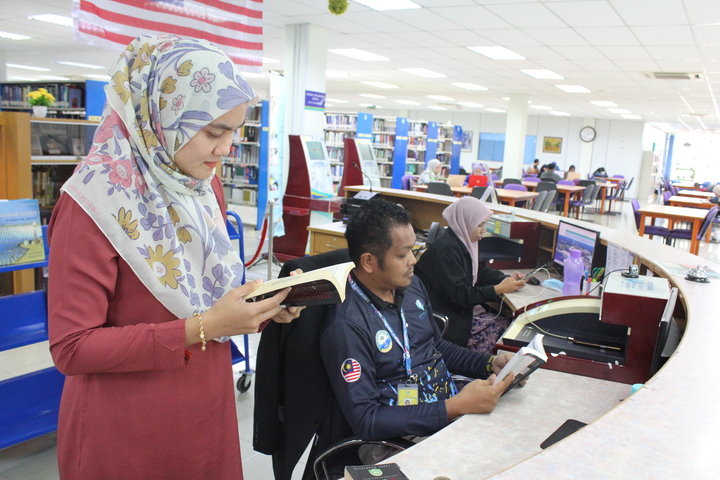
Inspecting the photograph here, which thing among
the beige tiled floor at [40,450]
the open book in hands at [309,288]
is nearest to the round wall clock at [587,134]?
the beige tiled floor at [40,450]

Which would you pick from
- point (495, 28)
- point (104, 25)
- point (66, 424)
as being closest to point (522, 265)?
point (104, 25)

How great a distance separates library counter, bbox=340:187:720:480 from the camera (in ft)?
2.87

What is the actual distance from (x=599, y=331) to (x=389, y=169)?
439 inches

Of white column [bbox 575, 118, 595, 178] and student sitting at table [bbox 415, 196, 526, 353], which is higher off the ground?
white column [bbox 575, 118, 595, 178]

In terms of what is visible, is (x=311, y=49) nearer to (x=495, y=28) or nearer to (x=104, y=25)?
(x=495, y=28)

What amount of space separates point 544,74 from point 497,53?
2230 millimetres

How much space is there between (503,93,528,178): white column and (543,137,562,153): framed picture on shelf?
8.32 m

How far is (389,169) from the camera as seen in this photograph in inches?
516

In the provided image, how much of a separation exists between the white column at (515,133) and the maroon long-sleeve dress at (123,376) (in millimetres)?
13766

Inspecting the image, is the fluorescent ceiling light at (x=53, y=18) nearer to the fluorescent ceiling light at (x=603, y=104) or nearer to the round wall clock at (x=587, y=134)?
the fluorescent ceiling light at (x=603, y=104)

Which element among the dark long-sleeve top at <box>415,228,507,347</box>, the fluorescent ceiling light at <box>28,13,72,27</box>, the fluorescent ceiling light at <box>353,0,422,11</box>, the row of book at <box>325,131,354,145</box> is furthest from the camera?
the row of book at <box>325,131,354,145</box>

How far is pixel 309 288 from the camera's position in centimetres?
115

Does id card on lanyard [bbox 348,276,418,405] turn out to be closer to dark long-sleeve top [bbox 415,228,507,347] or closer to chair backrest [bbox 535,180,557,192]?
dark long-sleeve top [bbox 415,228,507,347]

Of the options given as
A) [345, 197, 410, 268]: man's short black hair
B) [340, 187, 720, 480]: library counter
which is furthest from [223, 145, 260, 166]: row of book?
[340, 187, 720, 480]: library counter
